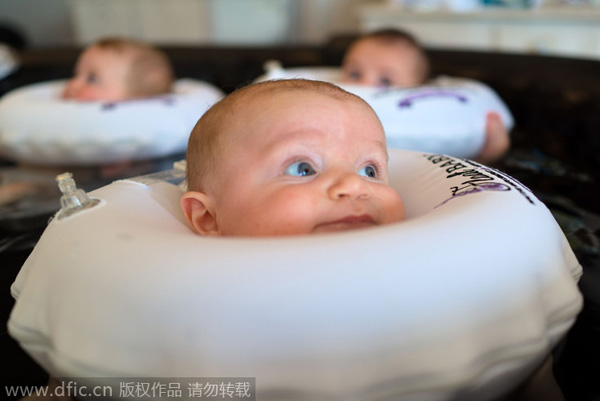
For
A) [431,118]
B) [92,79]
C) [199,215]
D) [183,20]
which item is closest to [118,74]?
[92,79]

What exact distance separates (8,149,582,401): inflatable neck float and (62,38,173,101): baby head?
5.43 feet

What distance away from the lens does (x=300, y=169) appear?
864 millimetres

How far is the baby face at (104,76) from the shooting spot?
2266mm

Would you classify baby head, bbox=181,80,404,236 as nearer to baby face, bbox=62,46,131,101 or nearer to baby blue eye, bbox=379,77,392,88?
baby blue eye, bbox=379,77,392,88

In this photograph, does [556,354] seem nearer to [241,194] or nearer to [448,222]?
[448,222]

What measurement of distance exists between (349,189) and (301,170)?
3.6 inches

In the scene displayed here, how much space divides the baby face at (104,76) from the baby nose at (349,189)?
166 centimetres

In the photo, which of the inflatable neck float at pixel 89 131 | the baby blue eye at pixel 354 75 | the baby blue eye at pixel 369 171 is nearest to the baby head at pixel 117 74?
the inflatable neck float at pixel 89 131

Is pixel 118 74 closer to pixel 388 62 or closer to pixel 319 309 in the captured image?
pixel 388 62

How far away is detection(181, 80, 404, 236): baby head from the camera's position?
809 mm

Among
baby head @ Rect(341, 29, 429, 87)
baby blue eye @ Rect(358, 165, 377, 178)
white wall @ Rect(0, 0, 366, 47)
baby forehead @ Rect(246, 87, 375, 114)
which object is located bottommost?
white wall @ Rect(0, 0, 366, 47)

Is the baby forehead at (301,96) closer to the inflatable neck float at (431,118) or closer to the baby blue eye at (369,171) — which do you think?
the baby blue eye at (369,171)

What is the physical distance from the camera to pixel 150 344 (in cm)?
62

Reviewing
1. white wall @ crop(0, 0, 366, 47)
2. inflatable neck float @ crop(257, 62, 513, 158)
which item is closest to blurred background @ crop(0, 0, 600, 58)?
white wall @ crop(0, 0, 366, 47)
